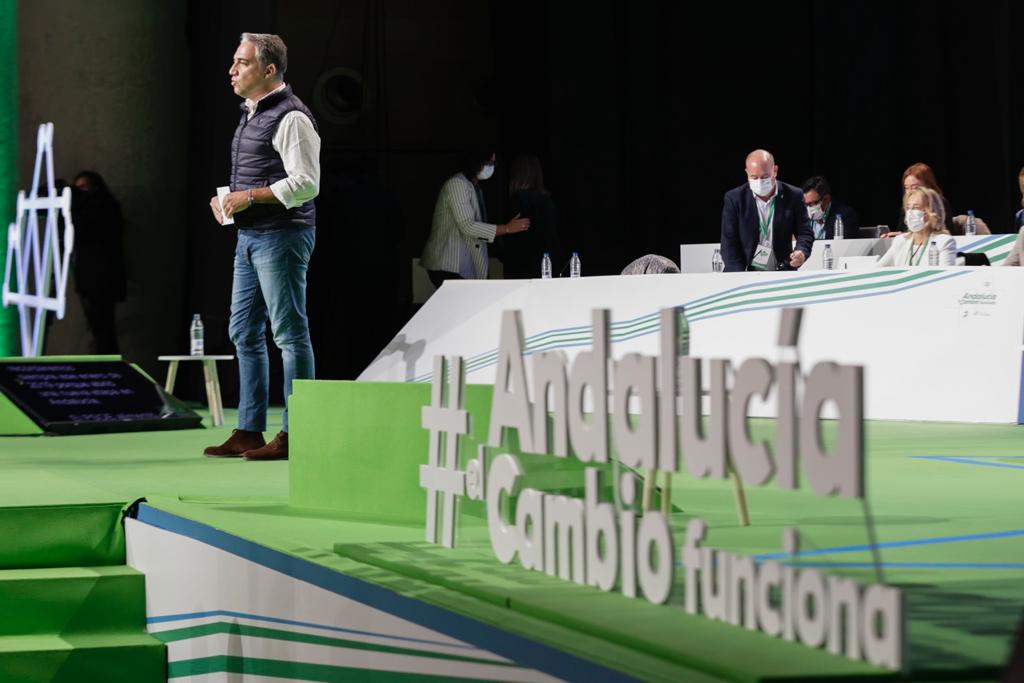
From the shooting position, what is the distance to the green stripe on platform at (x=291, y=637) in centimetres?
240

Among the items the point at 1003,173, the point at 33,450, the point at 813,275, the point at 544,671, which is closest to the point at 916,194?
the point at 813,275

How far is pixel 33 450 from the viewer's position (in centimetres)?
607

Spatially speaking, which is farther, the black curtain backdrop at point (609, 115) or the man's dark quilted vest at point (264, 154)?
the black curtain backdrop at point (609, 115)

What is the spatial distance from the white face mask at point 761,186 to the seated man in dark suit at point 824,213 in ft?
8.46

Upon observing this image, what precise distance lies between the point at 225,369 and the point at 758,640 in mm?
7894

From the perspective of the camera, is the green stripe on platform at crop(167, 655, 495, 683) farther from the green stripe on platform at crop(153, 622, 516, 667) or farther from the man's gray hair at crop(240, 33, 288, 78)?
the man's gray hair at crop(240, 33, 288, 78)

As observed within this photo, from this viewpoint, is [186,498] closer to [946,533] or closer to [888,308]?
[946,533]

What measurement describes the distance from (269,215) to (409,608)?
9.15 feet

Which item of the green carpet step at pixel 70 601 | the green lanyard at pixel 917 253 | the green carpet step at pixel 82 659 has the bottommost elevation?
the green carpet step at pixel 82 659

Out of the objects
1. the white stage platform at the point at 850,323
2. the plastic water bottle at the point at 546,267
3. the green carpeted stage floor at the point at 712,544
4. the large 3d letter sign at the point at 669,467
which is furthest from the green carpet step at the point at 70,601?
the plastic water bottle at the point at 546,267

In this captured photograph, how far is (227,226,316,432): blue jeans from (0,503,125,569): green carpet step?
3.68 ft

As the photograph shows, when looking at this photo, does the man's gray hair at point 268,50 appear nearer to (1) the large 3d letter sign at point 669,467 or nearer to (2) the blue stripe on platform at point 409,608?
(2) the blue stripe on platform at point 409,608

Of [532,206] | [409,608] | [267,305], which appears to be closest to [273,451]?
[267,305]

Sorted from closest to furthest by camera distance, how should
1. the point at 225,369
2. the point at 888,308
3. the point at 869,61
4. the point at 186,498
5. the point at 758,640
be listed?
the point at 758,640 → the point at 186,498 → the point at 888,308 → the point at 225,369 → the point at 869,61
